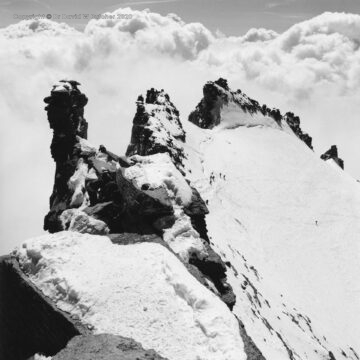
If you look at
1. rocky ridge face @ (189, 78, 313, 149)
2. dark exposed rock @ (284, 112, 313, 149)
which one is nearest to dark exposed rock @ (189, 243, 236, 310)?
rocky ridge face @ (189, 78, 313, 149)

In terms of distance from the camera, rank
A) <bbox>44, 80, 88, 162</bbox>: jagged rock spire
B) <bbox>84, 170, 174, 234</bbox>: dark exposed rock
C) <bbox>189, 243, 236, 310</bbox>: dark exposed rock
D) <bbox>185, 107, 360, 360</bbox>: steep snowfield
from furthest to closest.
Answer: <bbox>44, 80, 88, 162</bbox>: jagged rock spire
<bbox>185, 107, 360, 360</bbox>: steep snowfield
<bbox>84, 170, 174, 234</bbox>: dark exposed rock
<bbox>189, 243, 236, 310</bbox>: dark exposed rock

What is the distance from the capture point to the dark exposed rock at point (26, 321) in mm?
17859

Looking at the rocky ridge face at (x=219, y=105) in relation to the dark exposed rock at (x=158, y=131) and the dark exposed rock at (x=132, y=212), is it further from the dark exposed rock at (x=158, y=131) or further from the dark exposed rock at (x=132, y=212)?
the dark exposed rock at (x=132, y=212)

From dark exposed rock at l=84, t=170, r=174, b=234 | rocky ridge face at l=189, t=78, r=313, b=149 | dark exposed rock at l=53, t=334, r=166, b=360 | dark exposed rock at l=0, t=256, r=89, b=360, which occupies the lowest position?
dark exposed rock at l=53, t=334, r=166, b=360

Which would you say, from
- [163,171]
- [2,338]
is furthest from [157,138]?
[2,338]

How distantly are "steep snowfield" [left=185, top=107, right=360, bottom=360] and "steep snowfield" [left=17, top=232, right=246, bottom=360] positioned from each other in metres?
10.4

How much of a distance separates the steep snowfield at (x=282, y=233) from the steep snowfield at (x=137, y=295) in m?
10.4

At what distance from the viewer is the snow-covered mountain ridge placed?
17.7 m

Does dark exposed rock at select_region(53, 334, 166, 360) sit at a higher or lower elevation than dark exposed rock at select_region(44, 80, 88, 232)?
lower

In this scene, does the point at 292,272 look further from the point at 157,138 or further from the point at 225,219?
the point at 157,138

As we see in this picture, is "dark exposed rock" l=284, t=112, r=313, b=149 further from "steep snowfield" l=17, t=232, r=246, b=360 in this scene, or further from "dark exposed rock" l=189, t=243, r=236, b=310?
"steep snowfield" l=17, t=232, r=246, b=360

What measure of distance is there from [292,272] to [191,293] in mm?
31185

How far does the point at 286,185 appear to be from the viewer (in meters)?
64.1

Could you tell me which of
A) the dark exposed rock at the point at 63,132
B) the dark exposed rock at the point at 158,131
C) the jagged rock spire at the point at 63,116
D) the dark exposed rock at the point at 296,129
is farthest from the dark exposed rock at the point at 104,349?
the dark exposed rock at the point at 296,129
